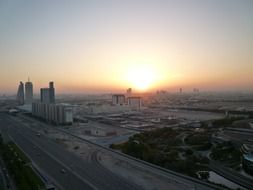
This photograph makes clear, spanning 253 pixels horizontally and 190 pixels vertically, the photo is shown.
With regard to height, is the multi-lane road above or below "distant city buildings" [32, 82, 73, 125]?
below

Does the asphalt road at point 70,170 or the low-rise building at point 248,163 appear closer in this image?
the asphalt road at point 70,170

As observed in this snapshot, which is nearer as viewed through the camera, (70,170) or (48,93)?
(70,170)

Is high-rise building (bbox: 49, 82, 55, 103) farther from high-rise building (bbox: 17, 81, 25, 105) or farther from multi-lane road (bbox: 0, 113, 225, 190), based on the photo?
multi-lane road (bbox: 0, 113, 225, 190)

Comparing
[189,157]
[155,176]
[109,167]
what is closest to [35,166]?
[109,167]

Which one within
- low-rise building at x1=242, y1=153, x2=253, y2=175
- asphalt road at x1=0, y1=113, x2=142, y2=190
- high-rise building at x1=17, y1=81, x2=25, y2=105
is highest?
high-rise building at x1=17, y1=81, x2=25, y2=105

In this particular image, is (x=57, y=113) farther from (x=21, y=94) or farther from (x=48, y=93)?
(x=21, y=94)

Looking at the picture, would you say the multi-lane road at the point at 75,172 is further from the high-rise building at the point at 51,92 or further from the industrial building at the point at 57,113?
the high-rise building at the point at 51,92

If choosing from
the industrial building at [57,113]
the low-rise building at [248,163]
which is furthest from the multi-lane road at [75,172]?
the industrial building at [57,113]

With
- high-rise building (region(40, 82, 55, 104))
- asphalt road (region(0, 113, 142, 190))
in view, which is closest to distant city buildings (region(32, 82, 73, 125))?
asphalt road (region(0, 113, 142, 190))

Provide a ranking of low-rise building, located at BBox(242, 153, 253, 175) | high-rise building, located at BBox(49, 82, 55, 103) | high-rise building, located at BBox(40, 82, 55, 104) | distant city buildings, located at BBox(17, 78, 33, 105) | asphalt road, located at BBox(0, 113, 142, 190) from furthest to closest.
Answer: distant city buildings, located at BBox(17, 78, 33, 105) < high-rise building, located at BBox(40, 82, 55, 104) < high-rise building, located at BBox(49, 82, 55, 103) < low-rise building, located at BBox(242, 153, 253, 175) < asphalt road, located at BBox(0, 113, 142, 190)

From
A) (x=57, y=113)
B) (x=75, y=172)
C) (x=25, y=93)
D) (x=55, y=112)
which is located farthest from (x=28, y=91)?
(x=75, y=172)
